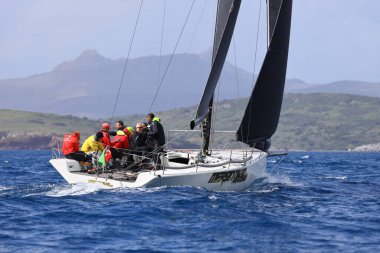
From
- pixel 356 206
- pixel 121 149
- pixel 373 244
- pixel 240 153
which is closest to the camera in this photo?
pixel 373 244

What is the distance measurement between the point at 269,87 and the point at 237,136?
2.34 m

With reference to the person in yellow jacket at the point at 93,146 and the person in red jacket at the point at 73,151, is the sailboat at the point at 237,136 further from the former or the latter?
the person in yellow jacket at the point at 93,146

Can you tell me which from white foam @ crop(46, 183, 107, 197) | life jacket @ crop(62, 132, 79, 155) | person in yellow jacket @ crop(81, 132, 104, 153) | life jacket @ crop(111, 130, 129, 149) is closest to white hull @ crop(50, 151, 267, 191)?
white foam @ crop(46, 183, 107, 197)

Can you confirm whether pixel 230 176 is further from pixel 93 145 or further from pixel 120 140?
pixel 93 145

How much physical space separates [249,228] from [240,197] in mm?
6818

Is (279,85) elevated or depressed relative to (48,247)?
elevated

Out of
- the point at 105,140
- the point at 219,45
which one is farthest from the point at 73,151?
the point at 219,45

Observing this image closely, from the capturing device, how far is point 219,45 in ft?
95.2

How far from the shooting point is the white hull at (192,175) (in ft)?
88.1

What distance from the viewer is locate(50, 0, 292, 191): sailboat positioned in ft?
90.2

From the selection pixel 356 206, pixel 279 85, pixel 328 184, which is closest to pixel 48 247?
pixel 356 206

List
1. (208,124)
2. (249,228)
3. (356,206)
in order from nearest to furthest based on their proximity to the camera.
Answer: (249,228) < (356,206) < (208,124)

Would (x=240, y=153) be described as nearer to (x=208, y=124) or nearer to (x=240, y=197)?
(x=208, y=124)

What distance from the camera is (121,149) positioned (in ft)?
95.4
